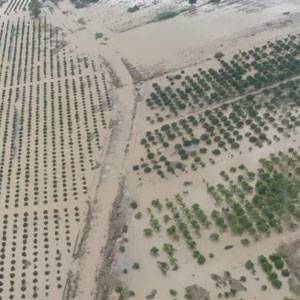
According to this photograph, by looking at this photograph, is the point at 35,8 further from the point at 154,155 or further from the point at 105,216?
the point at 105,216

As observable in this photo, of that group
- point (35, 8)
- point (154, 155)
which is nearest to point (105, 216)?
point (154, 155)

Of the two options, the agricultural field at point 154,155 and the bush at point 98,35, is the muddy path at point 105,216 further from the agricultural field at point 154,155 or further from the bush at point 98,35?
the bush at point 98,35

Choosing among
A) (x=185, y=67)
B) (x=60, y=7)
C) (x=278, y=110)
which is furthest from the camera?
(x=60, y=7)

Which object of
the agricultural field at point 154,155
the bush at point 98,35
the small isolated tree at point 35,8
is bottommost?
the agricultural field at point 154,155

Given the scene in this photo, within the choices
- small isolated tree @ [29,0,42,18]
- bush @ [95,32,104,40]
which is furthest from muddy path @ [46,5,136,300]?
small isolated tree @ [29,0,42,18]

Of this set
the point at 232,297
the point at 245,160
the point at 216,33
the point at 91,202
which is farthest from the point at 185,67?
the point at 232,297

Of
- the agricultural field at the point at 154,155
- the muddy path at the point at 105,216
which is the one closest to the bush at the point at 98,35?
the agricultural field at the point at 154,155

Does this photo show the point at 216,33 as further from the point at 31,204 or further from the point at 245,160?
the point at 31,204

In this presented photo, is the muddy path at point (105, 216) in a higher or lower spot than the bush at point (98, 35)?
lower

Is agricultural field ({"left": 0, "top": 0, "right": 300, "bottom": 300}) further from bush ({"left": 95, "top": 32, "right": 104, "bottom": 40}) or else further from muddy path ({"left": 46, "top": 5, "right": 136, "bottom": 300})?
bush ({"left": 95, "top": 32, "right": 104, "bottom": 40})
